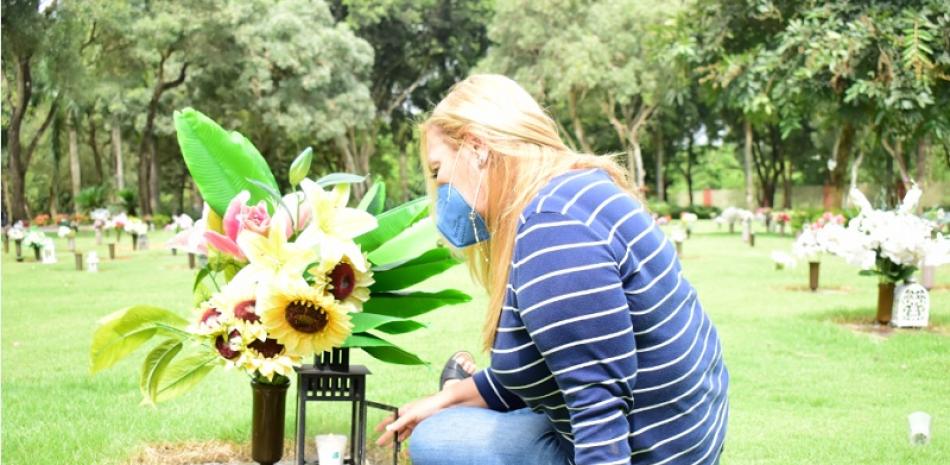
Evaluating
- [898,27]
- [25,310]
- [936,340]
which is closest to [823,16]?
[898,27]

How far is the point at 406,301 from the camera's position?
9.84 ft

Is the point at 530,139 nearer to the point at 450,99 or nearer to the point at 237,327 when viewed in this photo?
the point at 450,99

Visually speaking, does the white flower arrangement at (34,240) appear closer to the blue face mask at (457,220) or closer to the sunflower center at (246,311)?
the sunflower center at (246,311)

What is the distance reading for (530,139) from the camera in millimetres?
2111

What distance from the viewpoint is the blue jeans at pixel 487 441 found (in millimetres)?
2371

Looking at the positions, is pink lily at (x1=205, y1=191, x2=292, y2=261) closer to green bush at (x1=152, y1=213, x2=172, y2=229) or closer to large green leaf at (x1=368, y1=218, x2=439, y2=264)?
large green leaf at (x1=368, y1=218, x2=439, y2=264)

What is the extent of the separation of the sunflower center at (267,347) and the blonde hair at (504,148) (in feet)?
2.28

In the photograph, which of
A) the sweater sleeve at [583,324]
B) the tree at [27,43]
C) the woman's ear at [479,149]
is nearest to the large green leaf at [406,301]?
the woman's ear at [479,149]

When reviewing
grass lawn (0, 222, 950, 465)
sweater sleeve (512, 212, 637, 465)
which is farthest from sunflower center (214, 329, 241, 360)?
grass lawn (0, 222, 950, 465)

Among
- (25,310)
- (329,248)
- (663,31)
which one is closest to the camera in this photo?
(329,248)

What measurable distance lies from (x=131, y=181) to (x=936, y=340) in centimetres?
4706

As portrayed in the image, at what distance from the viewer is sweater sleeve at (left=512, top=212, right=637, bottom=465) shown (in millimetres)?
1890

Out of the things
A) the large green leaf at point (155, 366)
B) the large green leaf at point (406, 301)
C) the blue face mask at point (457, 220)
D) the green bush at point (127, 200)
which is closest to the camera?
the blue face mask at point (457, 220)

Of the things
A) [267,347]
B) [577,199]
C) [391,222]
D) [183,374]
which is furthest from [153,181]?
[577,199]
